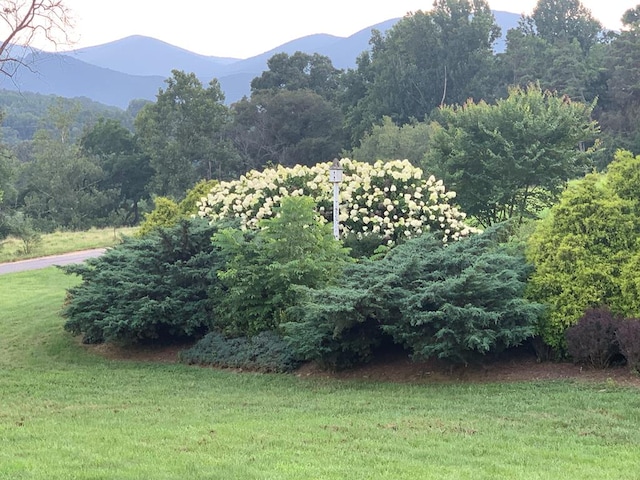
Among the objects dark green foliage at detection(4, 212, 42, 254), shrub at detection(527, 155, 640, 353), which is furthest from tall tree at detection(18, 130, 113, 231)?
shrub at detection(527, 155, 640, 353)

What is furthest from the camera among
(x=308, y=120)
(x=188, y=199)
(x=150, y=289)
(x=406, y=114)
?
(x=406, y=114)

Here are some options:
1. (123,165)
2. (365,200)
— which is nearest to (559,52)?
(123,165)

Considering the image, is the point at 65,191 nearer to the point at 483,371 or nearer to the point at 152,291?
the point at 152,291

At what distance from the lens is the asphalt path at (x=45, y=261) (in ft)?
73.6

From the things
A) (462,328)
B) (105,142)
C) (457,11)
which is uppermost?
(457,11)

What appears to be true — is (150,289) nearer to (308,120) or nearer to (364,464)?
(364,464)

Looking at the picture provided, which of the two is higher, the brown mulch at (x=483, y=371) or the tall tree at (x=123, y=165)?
the tall tree at (x=123, y=165)

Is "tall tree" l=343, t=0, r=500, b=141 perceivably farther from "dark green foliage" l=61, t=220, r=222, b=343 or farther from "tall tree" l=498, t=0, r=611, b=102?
"dark green foliage" l=61, t=220, r=222, b=343

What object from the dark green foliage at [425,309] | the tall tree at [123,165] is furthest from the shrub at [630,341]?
the tall tree at [123,165]

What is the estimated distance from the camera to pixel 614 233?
28.5ft

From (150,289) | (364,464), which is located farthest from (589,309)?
(150,289)

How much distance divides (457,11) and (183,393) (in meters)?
60.0

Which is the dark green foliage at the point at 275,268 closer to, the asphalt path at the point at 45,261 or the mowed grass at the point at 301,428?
the mowed grass at the point at 301,428

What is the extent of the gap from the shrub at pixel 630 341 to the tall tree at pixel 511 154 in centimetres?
696
